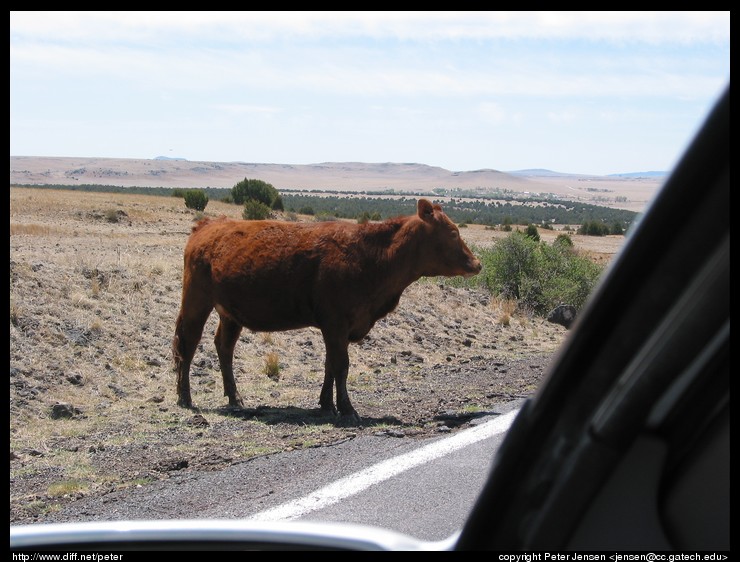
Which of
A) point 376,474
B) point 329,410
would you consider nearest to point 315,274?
point 329,410

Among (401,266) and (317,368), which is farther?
(317,368)

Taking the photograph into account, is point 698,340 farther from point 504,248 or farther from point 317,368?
point 504,248

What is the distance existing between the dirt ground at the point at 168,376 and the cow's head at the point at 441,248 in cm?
133

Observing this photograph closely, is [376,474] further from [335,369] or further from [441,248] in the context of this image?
[441,248]

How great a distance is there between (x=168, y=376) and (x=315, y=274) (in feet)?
8.94

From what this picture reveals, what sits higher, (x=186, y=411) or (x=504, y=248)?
(x=504, y=248)

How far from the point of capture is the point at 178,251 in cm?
1852

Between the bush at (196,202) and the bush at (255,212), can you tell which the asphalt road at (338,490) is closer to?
the bush at (255,212)

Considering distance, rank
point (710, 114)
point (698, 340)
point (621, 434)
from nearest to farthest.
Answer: point (710, 114) → point (698, 340) → point (621, 434)

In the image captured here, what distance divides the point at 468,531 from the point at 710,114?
92 centimetres

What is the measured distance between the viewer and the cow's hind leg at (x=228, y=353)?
10180 mm

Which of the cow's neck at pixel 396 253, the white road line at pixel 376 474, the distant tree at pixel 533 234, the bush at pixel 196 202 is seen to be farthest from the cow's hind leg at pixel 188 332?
the bush at pixel 196 202

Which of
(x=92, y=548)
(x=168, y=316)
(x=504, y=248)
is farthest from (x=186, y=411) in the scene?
(x=504, y=248)

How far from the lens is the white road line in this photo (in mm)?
5578
